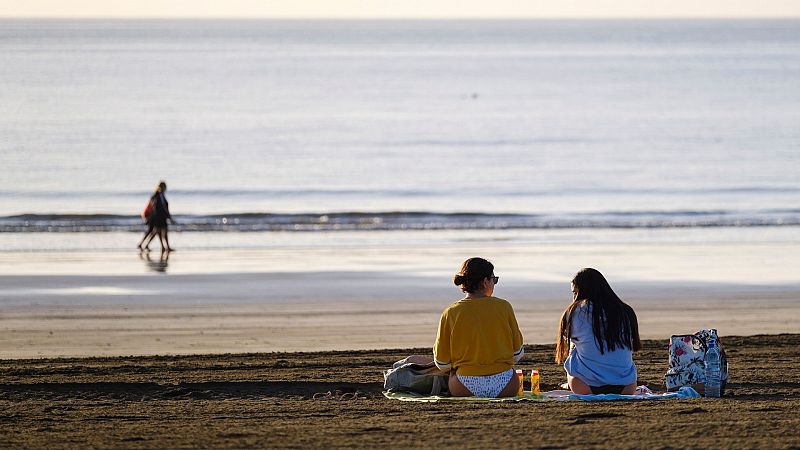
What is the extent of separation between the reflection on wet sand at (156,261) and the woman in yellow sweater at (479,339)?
11.6m

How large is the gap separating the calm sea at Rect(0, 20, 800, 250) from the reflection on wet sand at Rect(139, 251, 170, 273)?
8.30 feet

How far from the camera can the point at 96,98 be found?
242 feet

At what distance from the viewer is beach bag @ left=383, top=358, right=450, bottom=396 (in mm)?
8805

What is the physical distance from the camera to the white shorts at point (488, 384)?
27.9 feet

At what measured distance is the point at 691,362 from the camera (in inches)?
344

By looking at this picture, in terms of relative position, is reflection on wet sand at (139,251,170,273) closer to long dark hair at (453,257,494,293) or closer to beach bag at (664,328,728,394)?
long dark hair at (453,257,494,293)

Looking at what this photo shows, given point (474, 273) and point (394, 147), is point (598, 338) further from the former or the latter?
point (394, 147)

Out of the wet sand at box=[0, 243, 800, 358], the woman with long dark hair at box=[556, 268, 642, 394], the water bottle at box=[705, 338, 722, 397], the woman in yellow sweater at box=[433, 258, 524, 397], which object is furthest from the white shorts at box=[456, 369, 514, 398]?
the wet sand at box=[0, 243, 800, 358]

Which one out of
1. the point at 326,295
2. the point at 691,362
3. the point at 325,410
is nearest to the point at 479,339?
the point at 325,410

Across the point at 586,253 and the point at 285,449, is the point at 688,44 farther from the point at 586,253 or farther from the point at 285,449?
the point at 285,449

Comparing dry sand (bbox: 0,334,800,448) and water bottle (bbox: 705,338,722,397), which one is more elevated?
water bottle (bbox: 705,338,722,397)

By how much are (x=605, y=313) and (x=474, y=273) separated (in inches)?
38.2

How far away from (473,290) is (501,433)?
1515 millimetres

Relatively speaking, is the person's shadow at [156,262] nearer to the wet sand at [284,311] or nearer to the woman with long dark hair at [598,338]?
the wet sand at [284,311]
